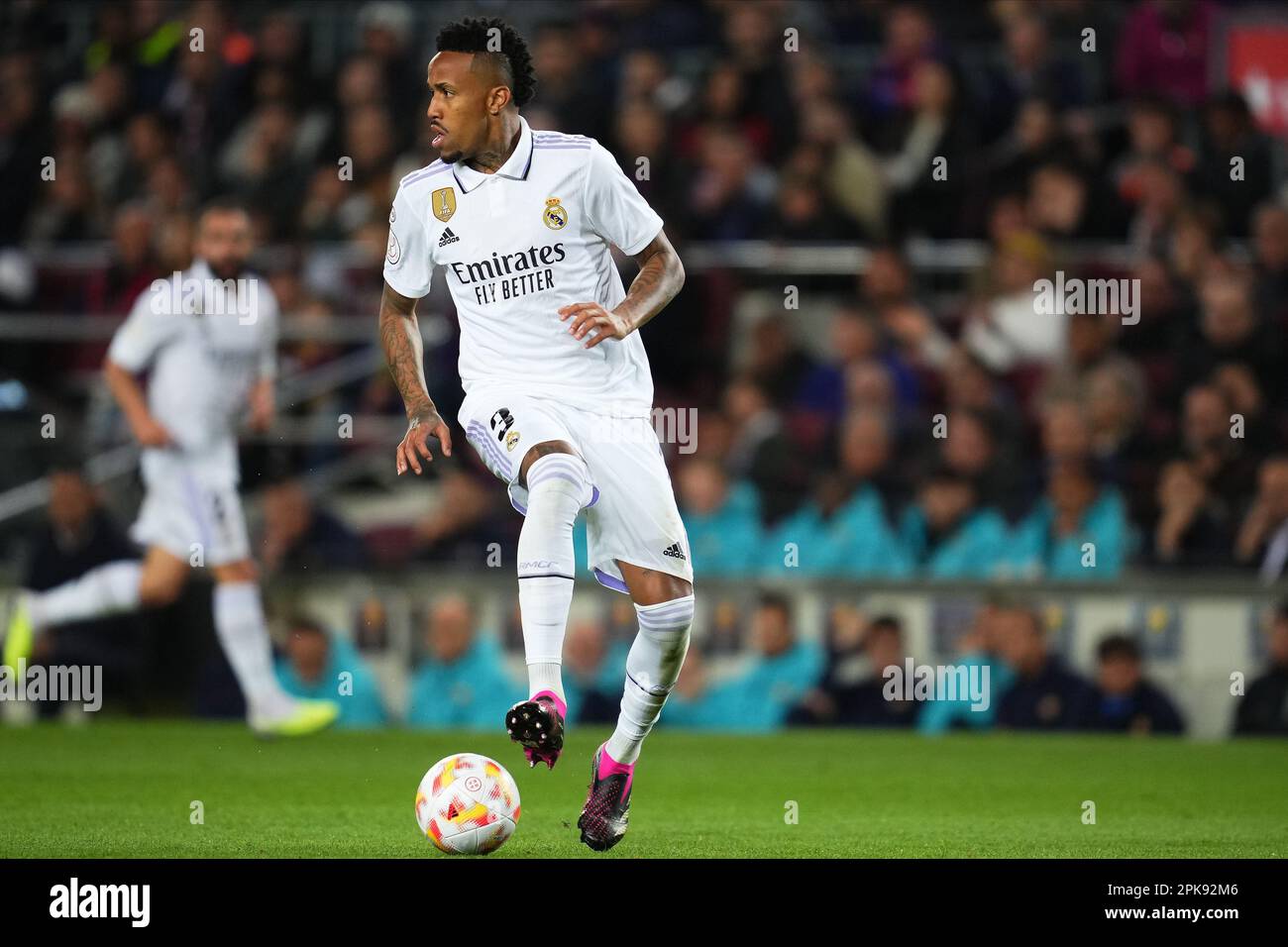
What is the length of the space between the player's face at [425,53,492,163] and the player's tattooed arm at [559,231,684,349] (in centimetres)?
68

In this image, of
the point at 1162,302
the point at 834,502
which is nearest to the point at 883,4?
the point at 1162,302

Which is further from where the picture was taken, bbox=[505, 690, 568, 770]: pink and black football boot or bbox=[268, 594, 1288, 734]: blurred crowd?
bbox=[268, 594, 1288, 734]: blurred crowd

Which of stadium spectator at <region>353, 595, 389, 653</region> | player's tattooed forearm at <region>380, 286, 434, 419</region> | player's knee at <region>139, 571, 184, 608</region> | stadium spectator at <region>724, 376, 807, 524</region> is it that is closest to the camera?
player's tattooed forearm at <region>380, 286, 434, 419</region>

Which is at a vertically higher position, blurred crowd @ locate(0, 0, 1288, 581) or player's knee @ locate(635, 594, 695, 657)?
blurred crowd @ locate(0, 0, 1288, 581)

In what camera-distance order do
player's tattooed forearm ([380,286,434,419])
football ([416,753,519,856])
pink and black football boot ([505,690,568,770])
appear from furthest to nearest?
player's tattooed forearm ([380,286,434,419]) < football ([416,753,519,856]) < pink and black football boot ([505,690,568,770])

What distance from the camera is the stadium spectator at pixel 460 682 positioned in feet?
41.1

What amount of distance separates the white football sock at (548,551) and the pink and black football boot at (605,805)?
0.60 m

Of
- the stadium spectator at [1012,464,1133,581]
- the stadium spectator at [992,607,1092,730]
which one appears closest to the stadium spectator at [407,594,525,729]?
the stadium spectator at [992,607,1092,730]

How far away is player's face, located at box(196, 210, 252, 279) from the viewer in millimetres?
11250

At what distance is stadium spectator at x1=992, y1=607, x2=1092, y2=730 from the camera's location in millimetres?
12125

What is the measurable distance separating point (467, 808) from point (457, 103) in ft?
7.60

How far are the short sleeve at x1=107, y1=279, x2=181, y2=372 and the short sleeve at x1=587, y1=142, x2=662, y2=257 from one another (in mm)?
4737

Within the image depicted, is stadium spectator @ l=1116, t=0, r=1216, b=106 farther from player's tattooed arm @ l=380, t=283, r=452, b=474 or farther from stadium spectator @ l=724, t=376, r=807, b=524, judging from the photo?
player's tattooed arm @ l=380, t=283, r=452, b=474

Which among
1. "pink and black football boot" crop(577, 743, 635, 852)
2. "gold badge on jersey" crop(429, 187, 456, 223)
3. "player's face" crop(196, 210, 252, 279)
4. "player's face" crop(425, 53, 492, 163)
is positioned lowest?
"pink and black football boot" crop(577, 743, 635, 852)
